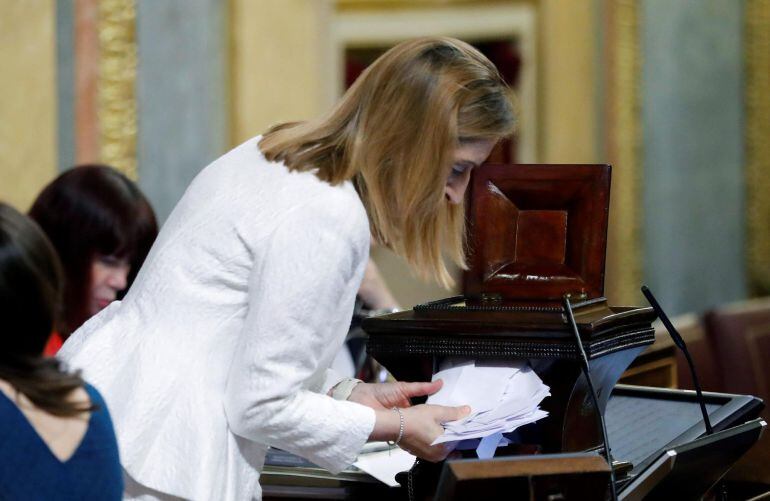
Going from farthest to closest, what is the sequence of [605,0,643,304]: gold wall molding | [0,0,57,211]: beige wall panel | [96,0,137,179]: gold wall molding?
1. [605,0,643,304]: gold wall molding
2. [96,0,137,179]: gold wall molding
3. [0,0,57,211]: beige wall panel

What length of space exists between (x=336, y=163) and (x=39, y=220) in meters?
1.42

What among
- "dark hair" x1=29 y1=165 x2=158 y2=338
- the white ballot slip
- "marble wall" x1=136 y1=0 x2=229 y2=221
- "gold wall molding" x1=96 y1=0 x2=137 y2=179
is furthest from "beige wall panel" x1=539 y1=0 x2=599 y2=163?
the white ballot slip

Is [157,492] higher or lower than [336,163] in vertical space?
lower

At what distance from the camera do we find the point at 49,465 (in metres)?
1.58

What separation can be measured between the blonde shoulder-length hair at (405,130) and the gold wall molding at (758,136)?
580cm

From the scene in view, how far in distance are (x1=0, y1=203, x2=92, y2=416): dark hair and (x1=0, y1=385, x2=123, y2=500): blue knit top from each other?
0.11ft

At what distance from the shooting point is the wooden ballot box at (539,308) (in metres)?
1.96

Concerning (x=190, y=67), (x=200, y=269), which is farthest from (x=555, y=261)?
(x=190, y=67)

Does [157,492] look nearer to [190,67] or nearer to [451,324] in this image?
[451,324]

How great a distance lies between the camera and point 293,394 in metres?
1.92

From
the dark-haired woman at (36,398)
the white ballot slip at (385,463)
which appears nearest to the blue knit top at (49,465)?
the dark-haired woman at (36,398)

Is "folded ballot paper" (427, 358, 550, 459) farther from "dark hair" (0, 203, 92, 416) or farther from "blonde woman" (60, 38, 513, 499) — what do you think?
"dark hair" (0, 203, 92, 416)

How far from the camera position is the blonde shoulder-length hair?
1.96 meters

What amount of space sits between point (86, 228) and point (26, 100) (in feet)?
3.83
